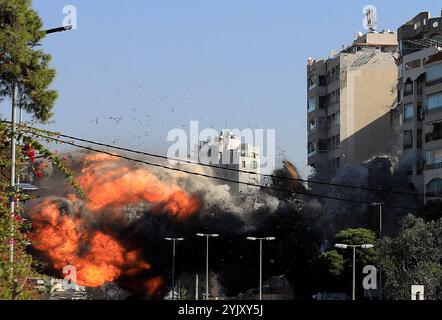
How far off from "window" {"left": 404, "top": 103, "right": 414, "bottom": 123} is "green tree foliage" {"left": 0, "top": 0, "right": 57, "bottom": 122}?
9221 cm

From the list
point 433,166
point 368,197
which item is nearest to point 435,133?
point 433,166

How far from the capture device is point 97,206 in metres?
110

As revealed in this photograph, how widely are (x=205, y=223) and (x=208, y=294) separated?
32.3ft

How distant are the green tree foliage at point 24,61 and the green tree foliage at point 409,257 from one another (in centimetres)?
4622

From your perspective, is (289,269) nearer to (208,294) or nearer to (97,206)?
(208,294)

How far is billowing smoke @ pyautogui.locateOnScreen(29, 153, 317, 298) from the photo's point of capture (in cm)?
10800

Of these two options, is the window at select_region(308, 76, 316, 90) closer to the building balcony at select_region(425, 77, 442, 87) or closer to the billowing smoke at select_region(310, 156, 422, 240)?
the billowing smoke at select_region(310, 156, 422, 240)

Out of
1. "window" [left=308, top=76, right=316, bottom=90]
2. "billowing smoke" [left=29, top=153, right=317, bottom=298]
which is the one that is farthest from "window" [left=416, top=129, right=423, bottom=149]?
"window" [left=308, top=76, right=316, bottom=90]

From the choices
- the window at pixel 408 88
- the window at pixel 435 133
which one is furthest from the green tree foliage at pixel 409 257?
the window at pixel 408 88

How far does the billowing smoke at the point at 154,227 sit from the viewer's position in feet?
354

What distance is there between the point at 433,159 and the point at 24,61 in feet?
293

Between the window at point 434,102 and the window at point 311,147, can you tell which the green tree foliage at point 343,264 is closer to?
the window at point 434,102

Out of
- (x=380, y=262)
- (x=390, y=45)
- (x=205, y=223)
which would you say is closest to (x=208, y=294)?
(x=205, y=223)

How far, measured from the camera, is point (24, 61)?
131 ft
